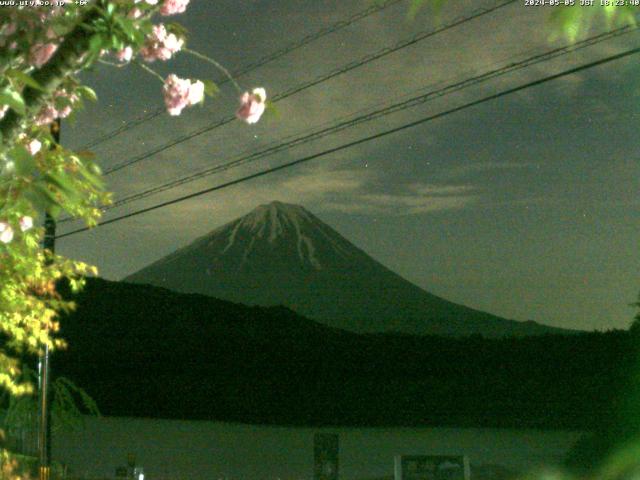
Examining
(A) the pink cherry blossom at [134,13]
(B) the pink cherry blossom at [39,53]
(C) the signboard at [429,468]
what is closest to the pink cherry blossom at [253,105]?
(A) the pink cherry blossom at [134,13]

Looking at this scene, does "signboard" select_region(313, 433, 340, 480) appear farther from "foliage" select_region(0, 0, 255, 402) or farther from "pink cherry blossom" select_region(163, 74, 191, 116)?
"pink cherry blossom" select_region(163, 74, 191, 116)

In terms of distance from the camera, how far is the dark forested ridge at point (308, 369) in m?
22.3

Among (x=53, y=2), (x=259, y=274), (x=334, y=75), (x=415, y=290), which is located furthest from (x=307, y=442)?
(x=259, y=274)

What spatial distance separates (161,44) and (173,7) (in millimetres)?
476

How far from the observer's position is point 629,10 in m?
1.58

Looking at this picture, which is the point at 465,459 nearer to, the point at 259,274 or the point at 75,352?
the point at 75,352

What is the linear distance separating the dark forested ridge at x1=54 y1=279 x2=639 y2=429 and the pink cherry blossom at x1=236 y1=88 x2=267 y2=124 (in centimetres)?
1598

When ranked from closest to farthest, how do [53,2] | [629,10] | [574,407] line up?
[629,10]
[53,2]
[574,407]

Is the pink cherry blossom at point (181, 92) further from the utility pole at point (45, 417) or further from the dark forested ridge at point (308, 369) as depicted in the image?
the dark forested ridge at point (308, 369)

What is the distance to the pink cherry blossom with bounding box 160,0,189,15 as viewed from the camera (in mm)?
4085

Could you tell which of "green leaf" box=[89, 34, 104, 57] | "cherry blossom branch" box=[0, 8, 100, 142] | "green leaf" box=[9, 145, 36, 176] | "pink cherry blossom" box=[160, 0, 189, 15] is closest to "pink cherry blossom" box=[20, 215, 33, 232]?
"pink cherry blossom" box=[160, 0, 189, 15]

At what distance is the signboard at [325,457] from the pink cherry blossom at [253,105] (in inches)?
563

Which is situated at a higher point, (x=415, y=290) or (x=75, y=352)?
(x=415, y=290)

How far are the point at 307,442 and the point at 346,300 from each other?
931 inches
